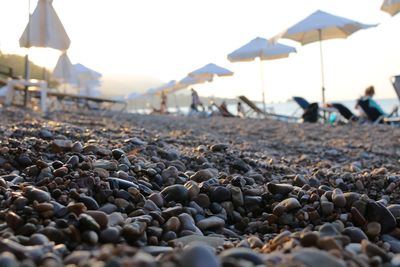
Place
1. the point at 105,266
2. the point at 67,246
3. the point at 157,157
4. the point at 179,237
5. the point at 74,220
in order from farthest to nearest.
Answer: the point at 157,157, the point at 179,237, the point at 74,220, the point at 67,246, the point at 105,266

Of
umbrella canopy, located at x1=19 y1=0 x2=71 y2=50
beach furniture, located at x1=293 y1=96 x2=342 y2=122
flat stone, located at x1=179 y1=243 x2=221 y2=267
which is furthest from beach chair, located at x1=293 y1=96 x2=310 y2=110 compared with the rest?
flat stone, located at x1=179 y1=243 x2=221 y2=267

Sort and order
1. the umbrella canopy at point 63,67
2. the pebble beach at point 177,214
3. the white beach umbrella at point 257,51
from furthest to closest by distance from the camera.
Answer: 1. the white beach umbrella at point 257,51
2. the umbrella canopy at point 63,67
3. the pebble beach at point 177,214

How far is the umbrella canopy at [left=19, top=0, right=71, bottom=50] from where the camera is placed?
30.3ft

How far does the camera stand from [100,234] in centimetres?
130

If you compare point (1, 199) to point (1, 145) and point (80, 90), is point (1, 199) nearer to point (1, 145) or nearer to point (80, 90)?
point (1, 145)

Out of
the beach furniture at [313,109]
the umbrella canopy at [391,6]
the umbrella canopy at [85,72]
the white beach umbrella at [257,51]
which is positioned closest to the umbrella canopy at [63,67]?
the white beach umbrella at [257,51]

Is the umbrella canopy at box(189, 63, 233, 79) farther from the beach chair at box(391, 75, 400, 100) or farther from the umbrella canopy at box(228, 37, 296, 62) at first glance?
the beach chair at box(391, 75, 400, 100)

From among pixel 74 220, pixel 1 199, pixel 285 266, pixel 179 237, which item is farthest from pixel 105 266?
pixel 1 199

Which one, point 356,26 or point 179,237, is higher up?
point 356,26

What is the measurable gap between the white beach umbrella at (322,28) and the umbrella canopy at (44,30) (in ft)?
18.9

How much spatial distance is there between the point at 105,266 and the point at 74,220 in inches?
23.8

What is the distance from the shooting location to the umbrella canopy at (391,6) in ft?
26.8

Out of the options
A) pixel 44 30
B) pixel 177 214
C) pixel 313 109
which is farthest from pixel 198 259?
pixel 313 109

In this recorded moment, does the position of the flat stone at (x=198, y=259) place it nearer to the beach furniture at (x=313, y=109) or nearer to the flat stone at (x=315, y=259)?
the flat stone at (x=315, y=259)
